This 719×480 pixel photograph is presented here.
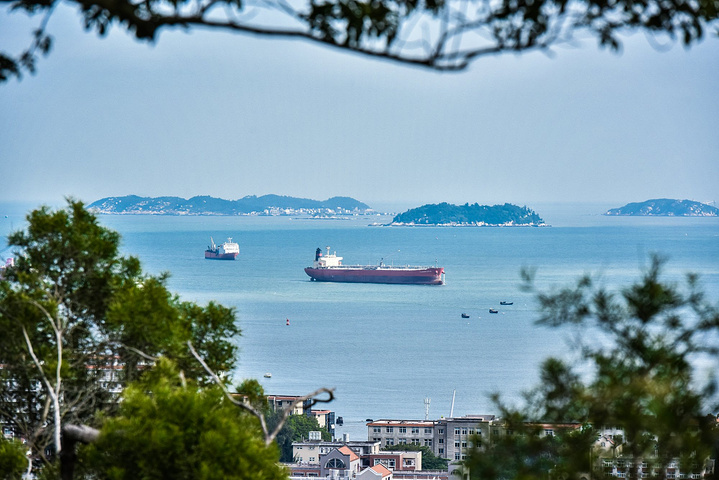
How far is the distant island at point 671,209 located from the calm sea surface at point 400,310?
31250 millimetres

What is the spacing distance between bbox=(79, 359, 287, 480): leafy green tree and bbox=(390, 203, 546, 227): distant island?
10107 cm

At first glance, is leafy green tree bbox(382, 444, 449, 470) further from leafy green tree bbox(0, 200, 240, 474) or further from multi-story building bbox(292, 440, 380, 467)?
leafy green tree bbox(0, 200, 240, 474)

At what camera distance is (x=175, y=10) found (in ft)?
5.91

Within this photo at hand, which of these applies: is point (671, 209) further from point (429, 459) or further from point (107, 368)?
point (107, 368)

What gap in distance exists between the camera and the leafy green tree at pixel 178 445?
2764 millimetres

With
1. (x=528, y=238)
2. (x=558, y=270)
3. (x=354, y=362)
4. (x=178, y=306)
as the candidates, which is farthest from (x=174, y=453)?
(x=528, y=238)

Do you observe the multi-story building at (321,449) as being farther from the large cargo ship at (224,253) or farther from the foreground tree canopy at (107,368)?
the large cargo ship at (224,253)

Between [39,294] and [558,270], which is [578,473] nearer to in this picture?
[39,294]

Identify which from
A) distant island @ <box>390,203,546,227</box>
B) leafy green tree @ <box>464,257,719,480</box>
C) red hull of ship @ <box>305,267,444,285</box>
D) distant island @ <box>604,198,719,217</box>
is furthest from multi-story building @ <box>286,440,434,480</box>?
distant island @ <box>604,198,719,217</box>

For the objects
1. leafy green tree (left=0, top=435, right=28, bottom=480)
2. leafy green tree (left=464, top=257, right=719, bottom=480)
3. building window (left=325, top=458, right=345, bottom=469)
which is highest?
leafy green tree (left=464, top=257, right=719, bottom=480)

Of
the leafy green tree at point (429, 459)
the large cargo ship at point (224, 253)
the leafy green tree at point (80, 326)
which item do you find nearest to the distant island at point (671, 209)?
the large cargo ship at point (224, 253)

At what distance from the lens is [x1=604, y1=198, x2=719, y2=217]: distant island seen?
107 metres

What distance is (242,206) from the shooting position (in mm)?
122688

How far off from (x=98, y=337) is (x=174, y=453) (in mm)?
1231
